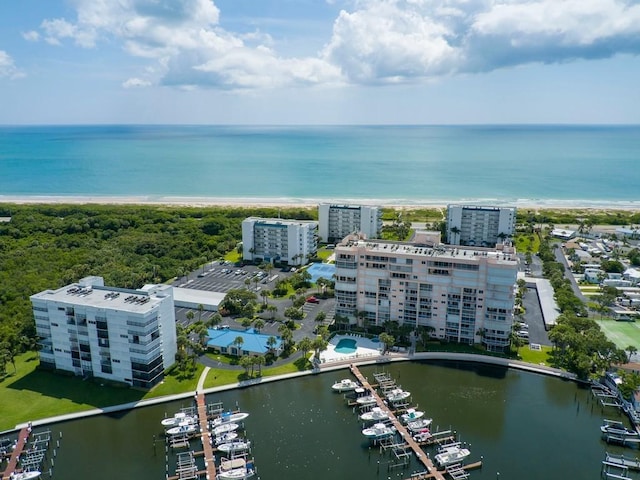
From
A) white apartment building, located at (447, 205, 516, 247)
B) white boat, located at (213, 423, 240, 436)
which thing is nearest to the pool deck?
white boat, located at (213, 423, 240, 436)

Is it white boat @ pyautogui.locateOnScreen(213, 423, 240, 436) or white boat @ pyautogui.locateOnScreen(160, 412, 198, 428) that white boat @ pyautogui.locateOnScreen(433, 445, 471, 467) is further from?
white boat @ pyautogui.locateOnScreen(160, 412, 198, 428)

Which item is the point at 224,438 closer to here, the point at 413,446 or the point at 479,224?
the point at 413,446

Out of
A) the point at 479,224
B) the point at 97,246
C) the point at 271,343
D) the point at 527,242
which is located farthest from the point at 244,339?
the point at 527,242

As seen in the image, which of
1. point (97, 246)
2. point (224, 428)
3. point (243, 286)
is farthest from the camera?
point (97, 246)

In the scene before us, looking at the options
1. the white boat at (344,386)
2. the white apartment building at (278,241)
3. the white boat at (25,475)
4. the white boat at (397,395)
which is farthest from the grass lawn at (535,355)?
the white boat at (25,475)

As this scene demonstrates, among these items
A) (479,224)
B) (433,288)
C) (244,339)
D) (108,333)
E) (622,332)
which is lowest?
(622,332)

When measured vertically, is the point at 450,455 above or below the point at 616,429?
below
